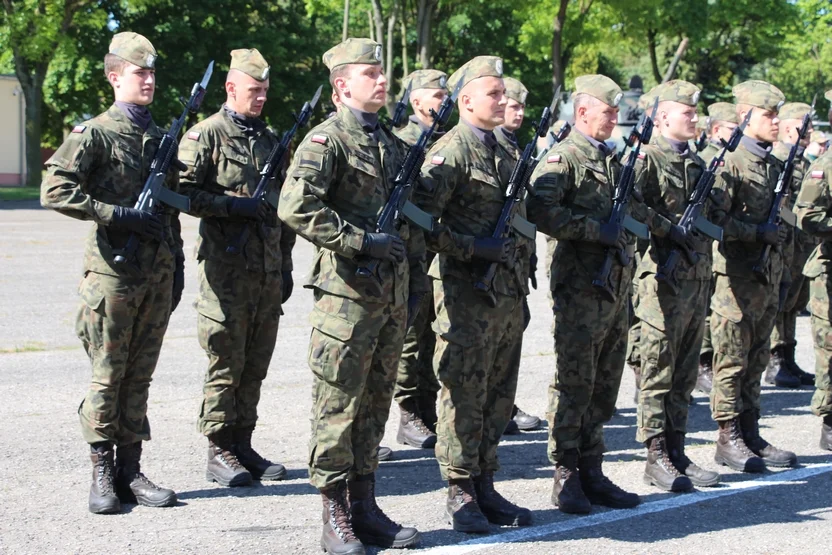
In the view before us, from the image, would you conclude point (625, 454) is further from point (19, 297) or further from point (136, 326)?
point (19, 297)

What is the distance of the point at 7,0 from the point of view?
33344 millimetres

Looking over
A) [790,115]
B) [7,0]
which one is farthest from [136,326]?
[7,0]

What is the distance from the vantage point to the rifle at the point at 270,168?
21.7 ft

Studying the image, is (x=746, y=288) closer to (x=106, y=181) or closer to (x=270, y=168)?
(x=270, y=168)

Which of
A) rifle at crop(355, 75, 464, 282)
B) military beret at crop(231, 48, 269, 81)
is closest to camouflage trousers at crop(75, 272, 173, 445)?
military beret at crop(231, 48, 269, 81)

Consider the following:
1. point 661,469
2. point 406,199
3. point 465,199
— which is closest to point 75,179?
point 406,199

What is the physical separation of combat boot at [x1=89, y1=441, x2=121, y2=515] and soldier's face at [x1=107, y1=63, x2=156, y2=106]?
1832 millimetres

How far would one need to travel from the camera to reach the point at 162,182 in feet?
19.9

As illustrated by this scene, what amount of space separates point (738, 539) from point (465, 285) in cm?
189

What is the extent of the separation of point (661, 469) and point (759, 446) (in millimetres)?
1091

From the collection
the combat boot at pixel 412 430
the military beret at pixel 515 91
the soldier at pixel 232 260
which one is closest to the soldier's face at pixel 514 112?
the military beret at pixel 515 91

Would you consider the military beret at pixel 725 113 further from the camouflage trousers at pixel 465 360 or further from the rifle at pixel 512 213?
the camouflage trousers at pixel 465 360

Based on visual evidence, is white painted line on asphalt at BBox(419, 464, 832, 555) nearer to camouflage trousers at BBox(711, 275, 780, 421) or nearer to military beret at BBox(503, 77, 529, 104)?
camouflage trousers at BBox(711, 275, 780, 421)

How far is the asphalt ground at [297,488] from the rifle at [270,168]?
1.39 meters
